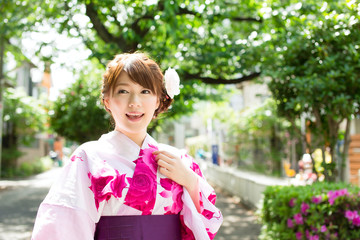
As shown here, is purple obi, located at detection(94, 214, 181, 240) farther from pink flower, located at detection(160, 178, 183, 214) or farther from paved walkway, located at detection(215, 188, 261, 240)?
paved walkway, located at detection(215, 188, 261, 240)

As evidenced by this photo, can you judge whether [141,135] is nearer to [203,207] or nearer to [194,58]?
[203,207]

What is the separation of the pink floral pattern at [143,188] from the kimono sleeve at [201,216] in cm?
20

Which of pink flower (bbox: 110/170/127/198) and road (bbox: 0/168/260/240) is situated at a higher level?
pink flower (bbox: 110/170/127/198)

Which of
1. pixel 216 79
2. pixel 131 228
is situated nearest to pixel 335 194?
pixel 131 228

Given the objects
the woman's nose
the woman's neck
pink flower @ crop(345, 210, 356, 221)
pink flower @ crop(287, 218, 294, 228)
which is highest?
the woman's nose

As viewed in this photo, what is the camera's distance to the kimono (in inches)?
67.7

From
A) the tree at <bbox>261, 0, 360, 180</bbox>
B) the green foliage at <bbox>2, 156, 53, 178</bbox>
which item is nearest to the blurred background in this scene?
the tree at <bbox>261, 0, 360, 180</bbox>

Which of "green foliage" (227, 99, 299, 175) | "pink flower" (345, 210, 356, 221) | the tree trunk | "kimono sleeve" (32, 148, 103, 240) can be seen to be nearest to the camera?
"kimono sleeve" (32, 148, 103, 240)

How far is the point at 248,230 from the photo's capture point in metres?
7.04

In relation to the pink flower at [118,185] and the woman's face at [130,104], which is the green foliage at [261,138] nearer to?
the woman's face at [130,104]

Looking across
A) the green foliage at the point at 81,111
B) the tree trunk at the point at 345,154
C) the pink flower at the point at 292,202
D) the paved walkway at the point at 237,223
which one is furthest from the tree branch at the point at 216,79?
the green foliage at the point at 81,111

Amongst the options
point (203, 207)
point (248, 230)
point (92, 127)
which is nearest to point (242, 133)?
point (92, 127)

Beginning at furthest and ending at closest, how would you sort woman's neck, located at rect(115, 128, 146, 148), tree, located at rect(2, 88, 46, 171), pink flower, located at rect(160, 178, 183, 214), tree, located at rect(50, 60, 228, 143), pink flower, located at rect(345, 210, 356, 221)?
1. tree, located at rect(2, 88, 46, 171)
2. tree, located at rect(50, 60, 228, 143)
3. pink flower, located at rect(345, 210, 356, 221)
4. woman's neck, located at rect(115, 128, 146, 148)
5. pink flower, located at rect(160, 178, 183, 214)

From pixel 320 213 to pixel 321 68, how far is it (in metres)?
1.69
